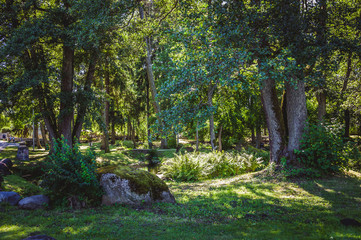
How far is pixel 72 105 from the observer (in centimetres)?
1238

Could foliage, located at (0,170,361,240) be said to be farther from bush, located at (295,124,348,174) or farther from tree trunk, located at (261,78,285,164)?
tree trunk, located at (261,78,285,164)

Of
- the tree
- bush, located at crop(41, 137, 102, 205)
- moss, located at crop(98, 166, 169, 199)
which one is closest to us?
bush, located at crop(41, 137, 102, 205)

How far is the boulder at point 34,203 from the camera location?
19.7ft

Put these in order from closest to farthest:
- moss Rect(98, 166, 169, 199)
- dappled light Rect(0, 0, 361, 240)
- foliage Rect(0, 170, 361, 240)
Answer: foliage Rect(0, 170, 361, 240), dappled light Rect(0, 0, 361, 240), moss Rect(98, 166, 169, 199)

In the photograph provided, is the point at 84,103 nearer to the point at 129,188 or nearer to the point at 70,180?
the point at 70,180

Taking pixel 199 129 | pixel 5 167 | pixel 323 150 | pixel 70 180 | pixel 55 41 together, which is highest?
pixel 55 41

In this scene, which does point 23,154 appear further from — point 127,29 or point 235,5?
point 235,5

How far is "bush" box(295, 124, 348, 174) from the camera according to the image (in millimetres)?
8828

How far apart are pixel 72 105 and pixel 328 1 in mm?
13017

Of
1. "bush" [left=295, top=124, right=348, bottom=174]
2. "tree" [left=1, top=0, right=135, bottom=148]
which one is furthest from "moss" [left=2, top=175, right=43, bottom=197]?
"bush" [left=295, top=124, right=348, bottom=174]

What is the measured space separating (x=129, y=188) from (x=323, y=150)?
25.1ft

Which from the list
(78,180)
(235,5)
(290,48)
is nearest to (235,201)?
(78,180)

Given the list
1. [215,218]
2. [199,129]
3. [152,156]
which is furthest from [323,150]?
[152,156]

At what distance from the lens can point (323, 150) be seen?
29.3ft
